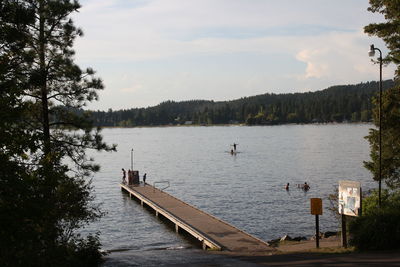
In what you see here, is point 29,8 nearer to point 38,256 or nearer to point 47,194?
point 47,194

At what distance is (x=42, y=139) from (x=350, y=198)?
12.5m

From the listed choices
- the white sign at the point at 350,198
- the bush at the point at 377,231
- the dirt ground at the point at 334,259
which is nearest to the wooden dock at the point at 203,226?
the white sign at the point at 350,198

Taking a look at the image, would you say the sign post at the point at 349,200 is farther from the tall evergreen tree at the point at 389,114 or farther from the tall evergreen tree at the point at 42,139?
the tall evergreen tree at the point at 42,139

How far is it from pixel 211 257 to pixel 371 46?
1175 cm

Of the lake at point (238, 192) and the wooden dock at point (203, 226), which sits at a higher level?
the wooden dock at point (203, 226)

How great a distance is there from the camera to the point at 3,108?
11.4m

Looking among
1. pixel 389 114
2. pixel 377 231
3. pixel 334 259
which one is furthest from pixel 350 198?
pixel 389 114

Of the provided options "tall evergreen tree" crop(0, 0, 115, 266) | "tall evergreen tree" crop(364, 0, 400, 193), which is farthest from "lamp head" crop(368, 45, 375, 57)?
"tall evergreen tree" crop(0, 0, 115, 266)

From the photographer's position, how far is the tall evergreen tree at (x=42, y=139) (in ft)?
33.5

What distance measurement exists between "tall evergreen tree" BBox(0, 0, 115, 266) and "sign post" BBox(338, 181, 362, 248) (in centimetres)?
1025

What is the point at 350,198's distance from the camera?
1912 centimetres

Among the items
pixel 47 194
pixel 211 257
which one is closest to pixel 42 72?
pixel 47 194

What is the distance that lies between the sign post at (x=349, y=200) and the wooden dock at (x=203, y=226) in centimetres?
431

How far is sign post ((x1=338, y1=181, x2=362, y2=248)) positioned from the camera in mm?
18719
